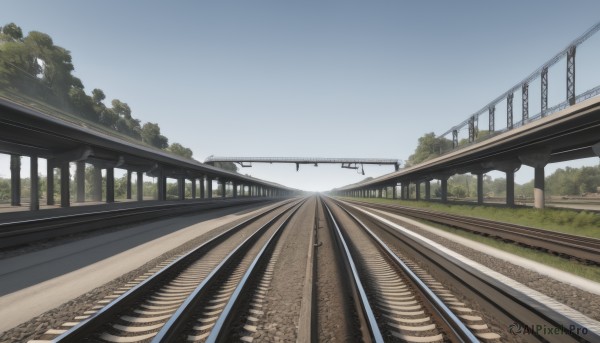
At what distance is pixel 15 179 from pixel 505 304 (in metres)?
52.5

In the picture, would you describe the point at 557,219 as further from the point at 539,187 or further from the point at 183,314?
the point at 183,314

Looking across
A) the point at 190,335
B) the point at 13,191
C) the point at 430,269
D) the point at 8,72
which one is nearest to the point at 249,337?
the point at 190,335

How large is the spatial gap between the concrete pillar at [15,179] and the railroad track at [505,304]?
48725mm

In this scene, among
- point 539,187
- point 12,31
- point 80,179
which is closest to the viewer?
point 539,187

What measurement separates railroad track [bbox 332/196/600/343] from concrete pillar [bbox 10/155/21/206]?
160ft

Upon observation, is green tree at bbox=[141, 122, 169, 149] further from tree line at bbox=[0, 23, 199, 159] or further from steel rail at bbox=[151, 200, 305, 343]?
steel rail at bbox=[151, 200, 305, 343]

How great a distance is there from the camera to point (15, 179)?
38094 millimetres

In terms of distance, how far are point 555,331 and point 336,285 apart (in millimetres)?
3860

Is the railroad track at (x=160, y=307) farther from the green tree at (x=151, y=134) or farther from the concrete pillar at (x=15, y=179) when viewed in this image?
the green tree at (x=151, y=134)

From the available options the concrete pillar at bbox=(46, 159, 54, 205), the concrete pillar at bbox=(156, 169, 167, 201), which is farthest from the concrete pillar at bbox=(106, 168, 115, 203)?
the concrete pillar at bbox=(46, 159, 54, 205)

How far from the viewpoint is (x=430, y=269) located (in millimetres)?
8281

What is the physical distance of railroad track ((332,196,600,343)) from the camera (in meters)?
4.64

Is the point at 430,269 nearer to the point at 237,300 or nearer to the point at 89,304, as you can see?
the point at 237,300

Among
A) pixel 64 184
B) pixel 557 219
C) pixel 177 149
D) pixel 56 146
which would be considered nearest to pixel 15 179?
pixel 64 184
